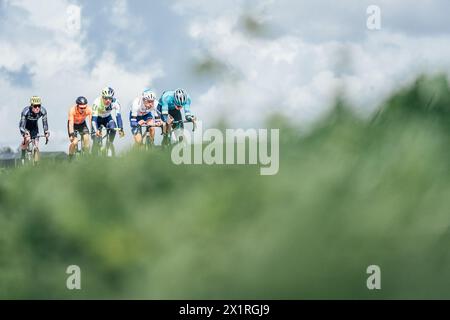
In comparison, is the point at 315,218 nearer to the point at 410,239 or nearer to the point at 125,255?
the point at 410,239

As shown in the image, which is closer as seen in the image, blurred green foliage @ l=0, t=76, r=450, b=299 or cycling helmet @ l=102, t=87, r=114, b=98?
blurred green foliage @ l=0, t=76, r=450, b=299

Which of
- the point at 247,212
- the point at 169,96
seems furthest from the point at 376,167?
the point at 169,96

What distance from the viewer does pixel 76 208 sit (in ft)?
6.75

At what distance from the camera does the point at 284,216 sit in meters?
1.84

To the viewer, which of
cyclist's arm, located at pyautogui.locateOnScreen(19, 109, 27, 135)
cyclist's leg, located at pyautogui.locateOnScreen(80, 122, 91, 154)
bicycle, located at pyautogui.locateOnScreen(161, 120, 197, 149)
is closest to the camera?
bicycle, located at pyautogui.locateOnScreen(161, 120, 197, 149)

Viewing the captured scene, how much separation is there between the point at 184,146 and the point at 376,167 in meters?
0.92

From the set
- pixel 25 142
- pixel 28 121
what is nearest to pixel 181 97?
pixel 25 142

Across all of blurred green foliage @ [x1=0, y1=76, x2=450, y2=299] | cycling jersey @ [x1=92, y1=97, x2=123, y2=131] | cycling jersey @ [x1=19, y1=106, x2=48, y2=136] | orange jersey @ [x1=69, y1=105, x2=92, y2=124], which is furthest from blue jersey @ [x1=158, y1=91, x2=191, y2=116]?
blurred green foliage @ [x1=0, y1=76, x2=450, y2=299]

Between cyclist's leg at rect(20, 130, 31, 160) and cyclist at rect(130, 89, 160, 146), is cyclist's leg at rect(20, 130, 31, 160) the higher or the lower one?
the lower one

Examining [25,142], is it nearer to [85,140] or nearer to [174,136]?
[85,140]

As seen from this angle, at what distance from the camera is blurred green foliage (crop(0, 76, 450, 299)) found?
6.18ft

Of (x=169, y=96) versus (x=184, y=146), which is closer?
(x=184, y=146)

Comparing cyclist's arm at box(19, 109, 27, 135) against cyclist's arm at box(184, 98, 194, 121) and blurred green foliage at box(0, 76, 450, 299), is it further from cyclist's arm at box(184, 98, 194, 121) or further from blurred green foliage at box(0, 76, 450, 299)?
blurred green foliage at box(0, 76, 450, 299)

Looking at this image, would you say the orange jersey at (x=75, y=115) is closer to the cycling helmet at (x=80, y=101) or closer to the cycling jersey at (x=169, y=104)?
the cycling helmet at (x=80, y=101)
